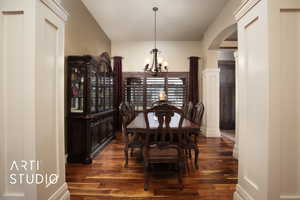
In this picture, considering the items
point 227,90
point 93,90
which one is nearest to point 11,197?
point 93,90

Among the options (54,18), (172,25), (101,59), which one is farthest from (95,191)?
(172,25)

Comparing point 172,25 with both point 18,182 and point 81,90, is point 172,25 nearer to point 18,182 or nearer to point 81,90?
point 81,90

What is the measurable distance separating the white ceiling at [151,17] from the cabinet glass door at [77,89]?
1574 millimetres

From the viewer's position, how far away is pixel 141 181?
240cm

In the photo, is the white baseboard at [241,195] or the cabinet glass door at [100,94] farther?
the cabinet glass door at [100,94]

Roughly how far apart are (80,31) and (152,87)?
2975 mm

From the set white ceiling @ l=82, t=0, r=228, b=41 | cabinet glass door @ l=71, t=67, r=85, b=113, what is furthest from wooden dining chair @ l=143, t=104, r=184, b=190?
white ceiling @ l=82, t=0, r=228, b=41

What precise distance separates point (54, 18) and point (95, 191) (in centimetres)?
193

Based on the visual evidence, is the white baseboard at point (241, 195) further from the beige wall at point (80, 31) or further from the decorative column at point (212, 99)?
the decorative column at point (212, 99)

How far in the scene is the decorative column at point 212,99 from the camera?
16.9 ft

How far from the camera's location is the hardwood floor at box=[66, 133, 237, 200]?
2.06m

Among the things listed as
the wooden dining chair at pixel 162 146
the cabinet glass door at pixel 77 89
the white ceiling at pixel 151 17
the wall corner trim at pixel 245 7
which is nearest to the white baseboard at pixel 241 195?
the wooden dining chair at pixel 162 146

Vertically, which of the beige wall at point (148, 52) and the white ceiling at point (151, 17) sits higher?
the white ceiling at point (151, 17)

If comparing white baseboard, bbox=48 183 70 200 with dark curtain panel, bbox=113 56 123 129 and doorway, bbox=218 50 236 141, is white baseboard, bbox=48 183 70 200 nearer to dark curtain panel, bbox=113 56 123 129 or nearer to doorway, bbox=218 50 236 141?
dark curtain panel, bbox=113 56 123 129
